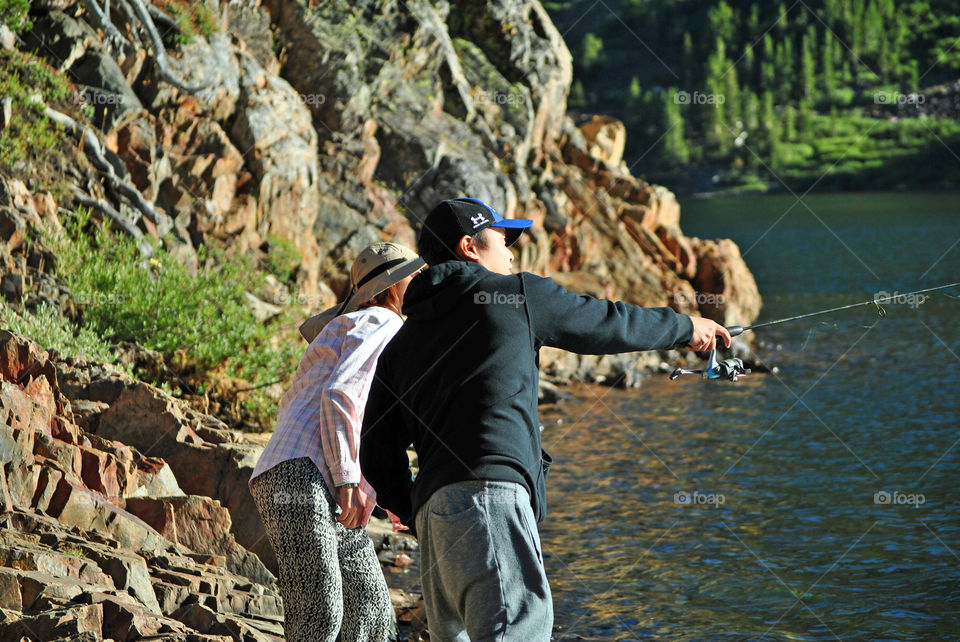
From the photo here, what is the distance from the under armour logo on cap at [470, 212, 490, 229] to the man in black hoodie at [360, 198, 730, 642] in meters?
0.03

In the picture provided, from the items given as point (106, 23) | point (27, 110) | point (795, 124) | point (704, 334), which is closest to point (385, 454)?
point (704, 334)

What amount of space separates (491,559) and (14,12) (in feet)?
51.6

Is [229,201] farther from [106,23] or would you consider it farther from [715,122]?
[715,122]

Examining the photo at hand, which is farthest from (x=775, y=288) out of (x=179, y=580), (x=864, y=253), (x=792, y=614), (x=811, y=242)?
(x=179, y=580)

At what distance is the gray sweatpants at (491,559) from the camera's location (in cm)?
401

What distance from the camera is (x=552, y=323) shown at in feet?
13.8

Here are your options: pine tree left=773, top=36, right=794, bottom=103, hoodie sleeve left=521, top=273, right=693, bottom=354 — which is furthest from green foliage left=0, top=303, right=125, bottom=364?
pine tree left=773, top=36, right=794, bottom=103

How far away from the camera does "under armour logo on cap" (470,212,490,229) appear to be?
4.54 metres

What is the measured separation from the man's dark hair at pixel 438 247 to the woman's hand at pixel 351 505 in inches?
50.2

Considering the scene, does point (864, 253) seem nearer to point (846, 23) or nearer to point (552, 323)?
point (552, 323)

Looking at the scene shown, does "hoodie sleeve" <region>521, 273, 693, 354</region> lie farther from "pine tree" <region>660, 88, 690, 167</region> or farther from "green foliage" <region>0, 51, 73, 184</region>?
"pine tree" <region>660, 88, 690, 167</region>

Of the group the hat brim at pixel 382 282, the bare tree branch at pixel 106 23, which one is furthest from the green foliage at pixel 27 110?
the hat brim at pixel 382 282

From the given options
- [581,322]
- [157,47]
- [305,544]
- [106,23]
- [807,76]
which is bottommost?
[305,544]

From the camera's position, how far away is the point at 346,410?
504cm
